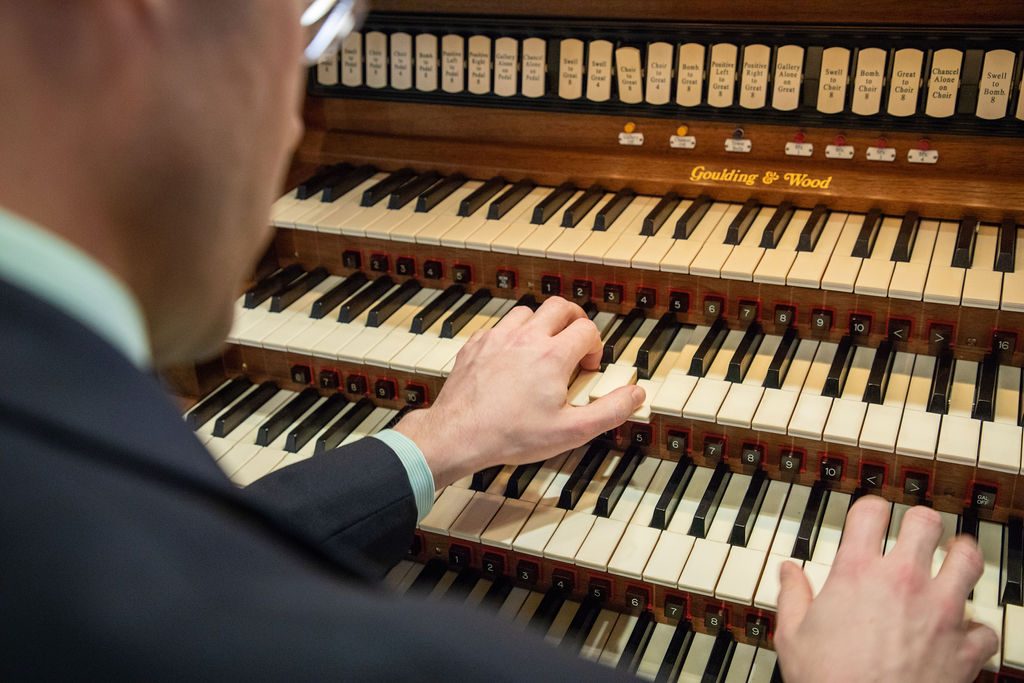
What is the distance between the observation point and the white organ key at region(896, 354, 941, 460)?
1.66 metres

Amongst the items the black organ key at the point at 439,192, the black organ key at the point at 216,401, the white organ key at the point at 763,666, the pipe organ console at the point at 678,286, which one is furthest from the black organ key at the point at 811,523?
the black organ key at the point at 216,401

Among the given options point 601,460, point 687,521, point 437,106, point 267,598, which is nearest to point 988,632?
point 687,521

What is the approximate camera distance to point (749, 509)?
5.78ft

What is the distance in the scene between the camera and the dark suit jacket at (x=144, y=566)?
459mm

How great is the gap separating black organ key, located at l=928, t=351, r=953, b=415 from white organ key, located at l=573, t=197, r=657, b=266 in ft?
1.94

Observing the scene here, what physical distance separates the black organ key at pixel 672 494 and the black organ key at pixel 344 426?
0.66 m

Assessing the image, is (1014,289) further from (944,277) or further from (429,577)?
(429,577)

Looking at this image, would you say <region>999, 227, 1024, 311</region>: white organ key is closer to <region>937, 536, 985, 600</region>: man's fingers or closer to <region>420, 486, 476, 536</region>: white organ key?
<region>937, 536, 985, 600</region>: man's fingers

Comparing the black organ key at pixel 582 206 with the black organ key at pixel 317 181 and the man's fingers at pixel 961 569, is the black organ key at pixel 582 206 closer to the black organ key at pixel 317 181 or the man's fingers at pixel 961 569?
the black organ key at pixel 317 181

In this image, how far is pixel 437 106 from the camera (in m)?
2.46

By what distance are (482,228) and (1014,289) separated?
101 cm

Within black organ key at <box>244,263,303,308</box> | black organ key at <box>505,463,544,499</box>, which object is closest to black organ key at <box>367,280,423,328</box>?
black organ key at <box>244,263,303,308</box>

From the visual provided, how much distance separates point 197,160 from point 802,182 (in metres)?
1.75

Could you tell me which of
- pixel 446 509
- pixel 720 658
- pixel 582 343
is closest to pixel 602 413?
pixel 582 343
